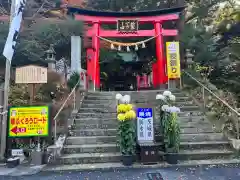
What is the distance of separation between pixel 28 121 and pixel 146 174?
361cm

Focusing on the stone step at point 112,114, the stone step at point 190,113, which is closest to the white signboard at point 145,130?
the stone step at point 112,114

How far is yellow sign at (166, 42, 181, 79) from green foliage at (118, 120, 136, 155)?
5.46 metres

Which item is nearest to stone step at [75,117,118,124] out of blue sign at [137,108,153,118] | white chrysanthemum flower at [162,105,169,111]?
blue sign at [137,108,153,118]

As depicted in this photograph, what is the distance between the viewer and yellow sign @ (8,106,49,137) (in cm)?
634

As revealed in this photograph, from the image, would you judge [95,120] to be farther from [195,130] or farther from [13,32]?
[13,32]

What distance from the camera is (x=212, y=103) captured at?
26.3 feet

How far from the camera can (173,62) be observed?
414 inches

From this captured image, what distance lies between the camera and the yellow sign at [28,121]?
634 centimetres

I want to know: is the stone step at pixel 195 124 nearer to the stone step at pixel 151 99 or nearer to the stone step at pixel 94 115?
the stone step at pixel 151 99

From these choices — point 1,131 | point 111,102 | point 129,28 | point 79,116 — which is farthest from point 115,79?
point 1,131

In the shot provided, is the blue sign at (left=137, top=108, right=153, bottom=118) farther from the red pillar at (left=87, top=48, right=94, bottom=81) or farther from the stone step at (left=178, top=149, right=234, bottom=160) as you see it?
the red pillar at (left=87, top=48, right=94, bottom=81)

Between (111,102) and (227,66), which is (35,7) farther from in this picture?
(227,66)

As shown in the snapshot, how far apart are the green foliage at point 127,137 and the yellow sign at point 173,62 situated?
215 inches

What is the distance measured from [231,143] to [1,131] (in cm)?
638
